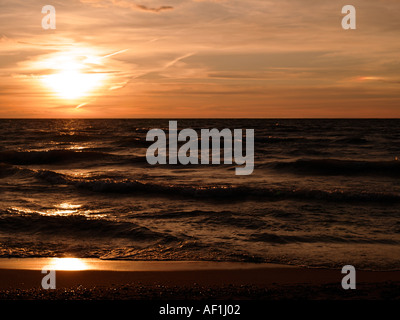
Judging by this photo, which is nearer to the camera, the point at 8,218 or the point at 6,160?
the point at 8,218

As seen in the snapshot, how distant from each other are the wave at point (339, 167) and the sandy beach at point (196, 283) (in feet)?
45.9

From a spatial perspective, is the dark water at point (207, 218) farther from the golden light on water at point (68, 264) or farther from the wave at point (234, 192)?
the golden light on water at point (68, 264)

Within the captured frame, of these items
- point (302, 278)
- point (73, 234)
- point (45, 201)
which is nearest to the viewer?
point (302, 278)

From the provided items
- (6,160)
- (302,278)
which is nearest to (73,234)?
(302,278)

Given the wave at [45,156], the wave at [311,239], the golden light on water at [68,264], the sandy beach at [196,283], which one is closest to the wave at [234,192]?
the wave at [311,239]

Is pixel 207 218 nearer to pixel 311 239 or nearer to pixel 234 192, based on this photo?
pixel 311 239

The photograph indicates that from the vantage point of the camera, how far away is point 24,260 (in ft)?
22.0

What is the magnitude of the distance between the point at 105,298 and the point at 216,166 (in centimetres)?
1696

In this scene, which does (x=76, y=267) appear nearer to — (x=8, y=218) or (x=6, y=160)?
(x=8, y=218)

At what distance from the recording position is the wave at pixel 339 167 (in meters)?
19.6

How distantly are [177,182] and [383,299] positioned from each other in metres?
11.5

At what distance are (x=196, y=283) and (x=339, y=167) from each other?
17.0 m

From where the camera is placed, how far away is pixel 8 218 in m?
9.23
